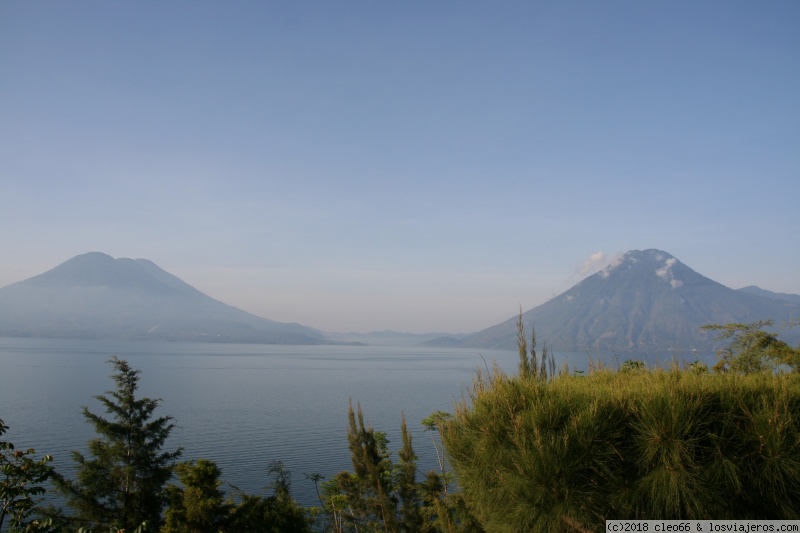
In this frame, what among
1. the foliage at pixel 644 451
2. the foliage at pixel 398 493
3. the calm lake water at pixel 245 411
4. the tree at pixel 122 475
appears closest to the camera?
the foliage at pixel 644 451

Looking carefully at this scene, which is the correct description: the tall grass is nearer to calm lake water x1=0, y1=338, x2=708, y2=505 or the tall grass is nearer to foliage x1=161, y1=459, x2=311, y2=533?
calm lake water x1=0, y1=338, x2=708, y2=505

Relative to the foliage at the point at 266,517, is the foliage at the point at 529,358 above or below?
above

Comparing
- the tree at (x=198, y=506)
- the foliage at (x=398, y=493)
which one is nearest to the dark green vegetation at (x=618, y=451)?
the foliage at (x=398, y=493)

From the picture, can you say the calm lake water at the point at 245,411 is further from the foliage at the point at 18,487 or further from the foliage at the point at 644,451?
the foliage at the point at 18,487

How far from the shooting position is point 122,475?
14797 mm

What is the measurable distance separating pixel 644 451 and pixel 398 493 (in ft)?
36.3

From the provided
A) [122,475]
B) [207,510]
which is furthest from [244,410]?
[207,510]

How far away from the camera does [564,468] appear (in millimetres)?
4504

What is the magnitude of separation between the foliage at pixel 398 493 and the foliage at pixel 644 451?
3.81 feet

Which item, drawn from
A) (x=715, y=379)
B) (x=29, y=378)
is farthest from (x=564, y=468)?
(x=29, y=378)

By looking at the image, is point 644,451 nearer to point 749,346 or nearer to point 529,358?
point 529,358

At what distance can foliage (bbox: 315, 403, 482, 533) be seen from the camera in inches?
Result: 318

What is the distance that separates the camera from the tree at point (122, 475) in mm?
14258

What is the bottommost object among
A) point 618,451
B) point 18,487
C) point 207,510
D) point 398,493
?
point 398,493
